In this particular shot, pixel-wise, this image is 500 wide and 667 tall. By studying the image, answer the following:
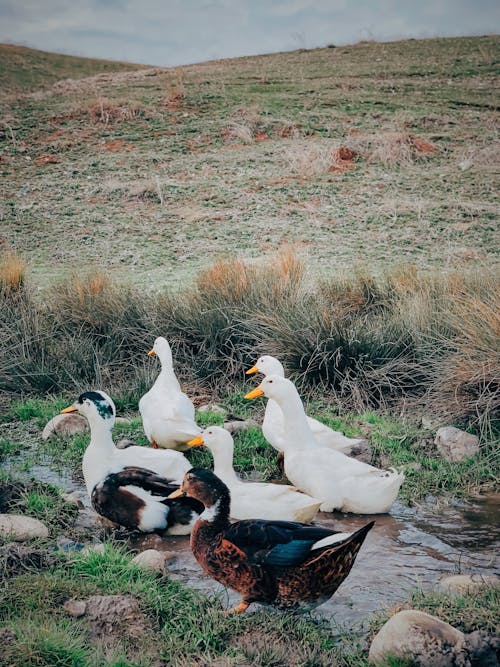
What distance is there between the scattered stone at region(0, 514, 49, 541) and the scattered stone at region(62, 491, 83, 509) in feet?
1.56

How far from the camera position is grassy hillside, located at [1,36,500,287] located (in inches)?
469

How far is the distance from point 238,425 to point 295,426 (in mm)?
1147

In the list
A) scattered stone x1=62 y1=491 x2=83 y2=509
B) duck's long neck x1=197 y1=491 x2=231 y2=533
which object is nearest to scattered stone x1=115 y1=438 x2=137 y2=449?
scattered stone x1=62 y1=491 x2=83 y2=509

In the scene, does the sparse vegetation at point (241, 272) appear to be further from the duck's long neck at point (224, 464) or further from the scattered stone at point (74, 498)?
the duck's long neck at point (224, 464)

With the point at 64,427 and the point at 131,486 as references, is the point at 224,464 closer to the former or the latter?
the point at 131,486

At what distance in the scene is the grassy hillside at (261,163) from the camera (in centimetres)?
1192

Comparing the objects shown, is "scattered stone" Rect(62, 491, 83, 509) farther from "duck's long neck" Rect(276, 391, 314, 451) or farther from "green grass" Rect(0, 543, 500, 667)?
"duck's long neck" Rect(276, 391, 314, 451)

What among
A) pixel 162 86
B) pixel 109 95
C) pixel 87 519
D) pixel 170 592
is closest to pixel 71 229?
pixel 109 95

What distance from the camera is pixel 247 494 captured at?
4.11 meters

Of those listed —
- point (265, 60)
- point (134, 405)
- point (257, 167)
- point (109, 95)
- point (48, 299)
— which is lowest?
point (134, 405)

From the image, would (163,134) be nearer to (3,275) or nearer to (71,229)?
(71,229)

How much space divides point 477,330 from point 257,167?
10.4 m

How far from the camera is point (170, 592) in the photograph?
3.41 m

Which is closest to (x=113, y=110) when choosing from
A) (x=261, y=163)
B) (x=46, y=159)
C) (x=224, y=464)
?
(x=46, y=159)
